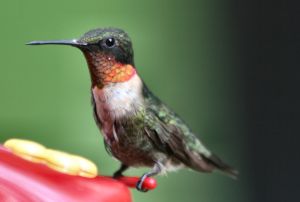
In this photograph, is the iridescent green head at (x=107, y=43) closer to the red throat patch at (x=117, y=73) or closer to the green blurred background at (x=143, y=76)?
the red throat patch at (x=117, y=73)

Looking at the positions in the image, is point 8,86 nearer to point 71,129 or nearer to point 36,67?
point 36,67

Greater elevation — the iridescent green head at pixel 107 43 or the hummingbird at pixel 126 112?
the iridescent green head at pixel 107 43

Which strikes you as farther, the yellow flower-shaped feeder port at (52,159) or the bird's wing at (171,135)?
the bird's wing at (171,135)

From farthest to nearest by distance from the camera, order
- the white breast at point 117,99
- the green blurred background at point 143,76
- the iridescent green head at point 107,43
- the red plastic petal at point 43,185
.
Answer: the green blurred background at point 143,76 → the white breast at point 117,99 → the iridescent green head at point 107,43 → the red plastic petal at point 43,185

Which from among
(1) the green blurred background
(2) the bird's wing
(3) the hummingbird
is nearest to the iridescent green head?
(3) the hummingbird

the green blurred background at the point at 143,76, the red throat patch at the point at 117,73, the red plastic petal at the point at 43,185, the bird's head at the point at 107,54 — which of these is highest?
the bird's head at the point at 107,54

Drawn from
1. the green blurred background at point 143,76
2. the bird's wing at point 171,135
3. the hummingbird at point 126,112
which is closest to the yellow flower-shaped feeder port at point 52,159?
the hummingbird at point 126,112

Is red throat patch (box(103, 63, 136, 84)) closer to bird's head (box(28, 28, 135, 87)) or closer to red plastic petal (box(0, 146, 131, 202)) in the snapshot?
bird's head (box(28, 28, 135, 87))
